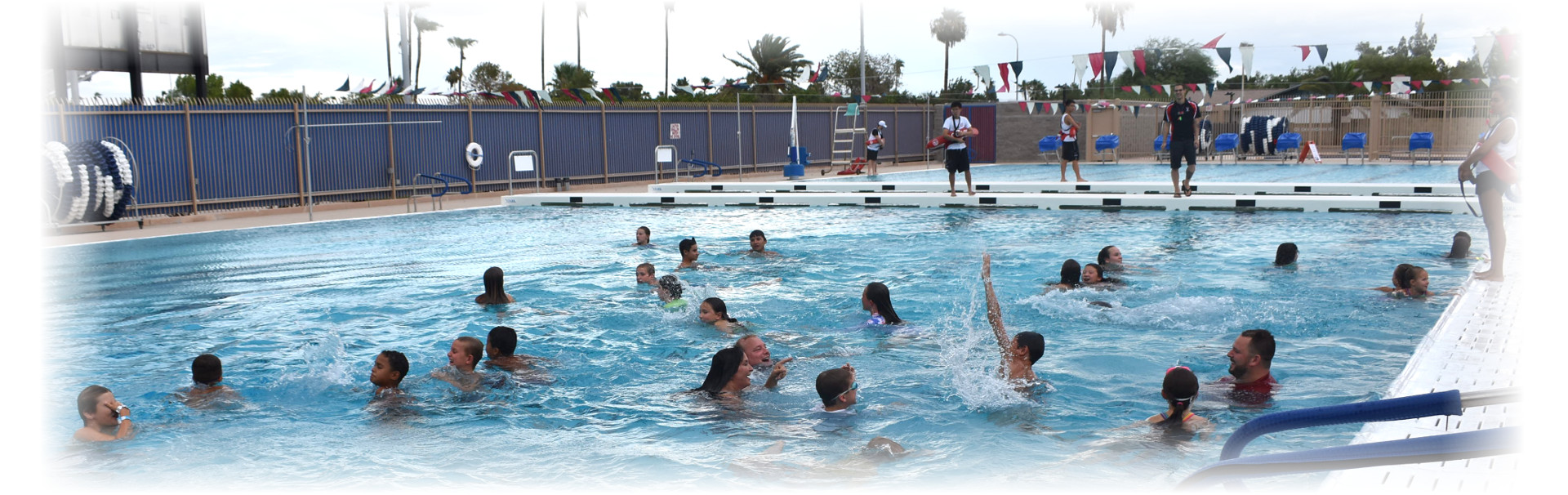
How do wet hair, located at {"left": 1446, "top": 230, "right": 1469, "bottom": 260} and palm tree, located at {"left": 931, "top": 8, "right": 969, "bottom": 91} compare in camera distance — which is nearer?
wet hair, located at {"left": 1446, "top": 230, "right": 1469, "bottom": 260}

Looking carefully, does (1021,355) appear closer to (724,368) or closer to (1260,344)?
(1260,344)

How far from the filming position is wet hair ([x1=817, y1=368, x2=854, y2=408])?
5.72m

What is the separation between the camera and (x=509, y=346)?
7.06 m

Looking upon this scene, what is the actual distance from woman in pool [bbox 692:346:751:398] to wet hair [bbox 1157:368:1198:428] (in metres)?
2.19

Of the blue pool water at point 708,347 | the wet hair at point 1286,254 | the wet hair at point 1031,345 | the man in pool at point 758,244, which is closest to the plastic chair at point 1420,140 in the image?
the blue pool water at point 708,347

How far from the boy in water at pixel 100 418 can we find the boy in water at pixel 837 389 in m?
3.47

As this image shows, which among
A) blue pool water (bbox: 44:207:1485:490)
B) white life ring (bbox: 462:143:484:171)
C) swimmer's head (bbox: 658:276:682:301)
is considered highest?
white life ring (bbox: 462:143:484:171)

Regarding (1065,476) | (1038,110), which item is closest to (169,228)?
(1065,476)

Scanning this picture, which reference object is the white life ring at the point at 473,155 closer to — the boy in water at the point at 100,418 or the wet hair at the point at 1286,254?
the wet hair at the point at 1286,254

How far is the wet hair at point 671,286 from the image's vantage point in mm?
8844

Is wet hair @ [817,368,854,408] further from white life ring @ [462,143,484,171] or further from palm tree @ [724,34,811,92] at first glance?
palm tree @ [724,34,811,92]

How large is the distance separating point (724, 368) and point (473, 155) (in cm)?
1687

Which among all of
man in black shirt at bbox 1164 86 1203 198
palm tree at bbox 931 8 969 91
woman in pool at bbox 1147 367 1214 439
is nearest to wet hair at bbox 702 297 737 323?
woman in pool at bbox 1147 367 1214 439

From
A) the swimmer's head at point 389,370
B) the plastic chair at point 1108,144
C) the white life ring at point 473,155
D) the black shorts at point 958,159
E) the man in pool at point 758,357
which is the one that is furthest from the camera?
the plastic chair at point 1108,144
